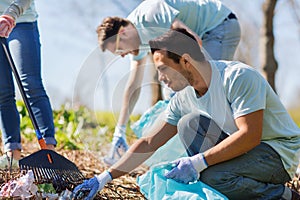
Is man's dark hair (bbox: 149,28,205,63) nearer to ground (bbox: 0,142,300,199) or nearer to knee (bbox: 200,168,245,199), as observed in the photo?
knee (bbox: 200,168,245,199)

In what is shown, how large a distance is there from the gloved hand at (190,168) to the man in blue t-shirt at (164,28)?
851 millimetres

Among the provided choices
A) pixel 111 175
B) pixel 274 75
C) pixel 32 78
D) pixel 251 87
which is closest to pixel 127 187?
pixel 111 175

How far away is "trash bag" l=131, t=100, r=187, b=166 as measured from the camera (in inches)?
113

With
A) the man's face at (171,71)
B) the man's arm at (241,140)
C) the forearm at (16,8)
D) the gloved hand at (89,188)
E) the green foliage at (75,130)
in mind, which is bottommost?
the green foliage at (75,130)

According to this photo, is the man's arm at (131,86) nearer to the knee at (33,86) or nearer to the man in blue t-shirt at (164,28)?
the man in blue t-shirt at (164,28)

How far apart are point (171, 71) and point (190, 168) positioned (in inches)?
14.7

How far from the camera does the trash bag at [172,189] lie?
80.0 inches

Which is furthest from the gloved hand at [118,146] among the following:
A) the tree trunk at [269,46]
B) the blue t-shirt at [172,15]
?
the tree trunk at [269,46]

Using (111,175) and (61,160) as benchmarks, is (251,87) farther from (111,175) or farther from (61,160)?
(61,160)

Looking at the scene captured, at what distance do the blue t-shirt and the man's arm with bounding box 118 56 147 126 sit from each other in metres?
0.22

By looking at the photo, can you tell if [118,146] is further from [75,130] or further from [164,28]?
[75,130]

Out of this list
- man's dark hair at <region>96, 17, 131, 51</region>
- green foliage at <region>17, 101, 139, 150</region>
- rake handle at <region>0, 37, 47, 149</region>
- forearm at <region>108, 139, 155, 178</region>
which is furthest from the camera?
green foliage at <region>17, 101, 139, 150</region>

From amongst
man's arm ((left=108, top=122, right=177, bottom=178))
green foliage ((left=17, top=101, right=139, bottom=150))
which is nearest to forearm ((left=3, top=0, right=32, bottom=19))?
man's arm ((left=108, top=122, right=177, bottom=178))

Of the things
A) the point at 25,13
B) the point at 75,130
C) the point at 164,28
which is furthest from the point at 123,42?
the point at 75,130
